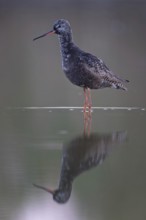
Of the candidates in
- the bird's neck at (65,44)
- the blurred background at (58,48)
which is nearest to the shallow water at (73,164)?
the bird's neck at (65,44)

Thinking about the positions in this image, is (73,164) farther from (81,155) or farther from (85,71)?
(85,71)

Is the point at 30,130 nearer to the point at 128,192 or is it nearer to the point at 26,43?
the point at 128,192

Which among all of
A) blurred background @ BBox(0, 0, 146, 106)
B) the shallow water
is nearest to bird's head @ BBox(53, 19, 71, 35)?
blurred background @ BBox(0, 0, 146, 106)

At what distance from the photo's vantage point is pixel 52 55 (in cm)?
1572

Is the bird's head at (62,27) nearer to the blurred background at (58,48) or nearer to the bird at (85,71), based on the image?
the bird at (85,71)

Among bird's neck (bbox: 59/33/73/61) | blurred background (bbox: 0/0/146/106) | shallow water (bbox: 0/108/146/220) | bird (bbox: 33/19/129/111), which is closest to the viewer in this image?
shallow water (bbox: 0/108/146/220)

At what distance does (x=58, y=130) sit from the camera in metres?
7.26

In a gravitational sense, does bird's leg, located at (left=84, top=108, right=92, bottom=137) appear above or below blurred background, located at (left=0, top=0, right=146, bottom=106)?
below

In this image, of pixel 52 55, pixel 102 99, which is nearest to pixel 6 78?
pixel 102 99

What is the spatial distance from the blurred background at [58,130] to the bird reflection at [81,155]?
0.05m

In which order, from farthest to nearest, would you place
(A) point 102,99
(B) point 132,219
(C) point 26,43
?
(C) point 26,43 < (A) point 102,99 < (B) point 132,219

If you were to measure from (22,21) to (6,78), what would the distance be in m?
9.78

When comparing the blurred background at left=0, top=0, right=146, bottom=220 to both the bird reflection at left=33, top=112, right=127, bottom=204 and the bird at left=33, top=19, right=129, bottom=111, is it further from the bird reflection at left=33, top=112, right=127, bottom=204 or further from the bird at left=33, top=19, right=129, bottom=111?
the bird at left=33, top=19, right=129, bottom=111

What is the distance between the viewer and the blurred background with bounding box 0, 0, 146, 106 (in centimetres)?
997
